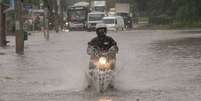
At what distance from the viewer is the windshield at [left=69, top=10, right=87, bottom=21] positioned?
278 feet

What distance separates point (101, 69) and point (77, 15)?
230 ft

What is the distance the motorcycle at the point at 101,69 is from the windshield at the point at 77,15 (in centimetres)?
6810

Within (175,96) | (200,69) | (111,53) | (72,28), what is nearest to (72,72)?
(200,69)

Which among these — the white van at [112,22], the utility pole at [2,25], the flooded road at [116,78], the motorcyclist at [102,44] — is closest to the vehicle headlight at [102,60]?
the motorcyclist at [102,44]

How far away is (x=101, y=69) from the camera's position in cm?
1605

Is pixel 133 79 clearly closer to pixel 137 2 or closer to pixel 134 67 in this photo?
pixel 134 67

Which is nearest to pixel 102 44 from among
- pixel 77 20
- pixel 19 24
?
pixel 19 24

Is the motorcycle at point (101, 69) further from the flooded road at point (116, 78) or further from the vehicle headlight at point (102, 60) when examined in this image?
the flooded road at point (116, 78)

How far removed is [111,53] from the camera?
A: 1655 centimetres

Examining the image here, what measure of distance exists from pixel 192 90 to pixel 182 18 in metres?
60.8

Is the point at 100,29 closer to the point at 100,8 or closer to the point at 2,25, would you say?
the point at 2,25

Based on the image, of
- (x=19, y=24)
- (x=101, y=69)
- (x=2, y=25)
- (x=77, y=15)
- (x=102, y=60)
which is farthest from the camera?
(x=77, y=15)

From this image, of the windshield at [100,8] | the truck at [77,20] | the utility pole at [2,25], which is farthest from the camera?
the windshield at [100,8]

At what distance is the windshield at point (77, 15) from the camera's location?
8475 cm
